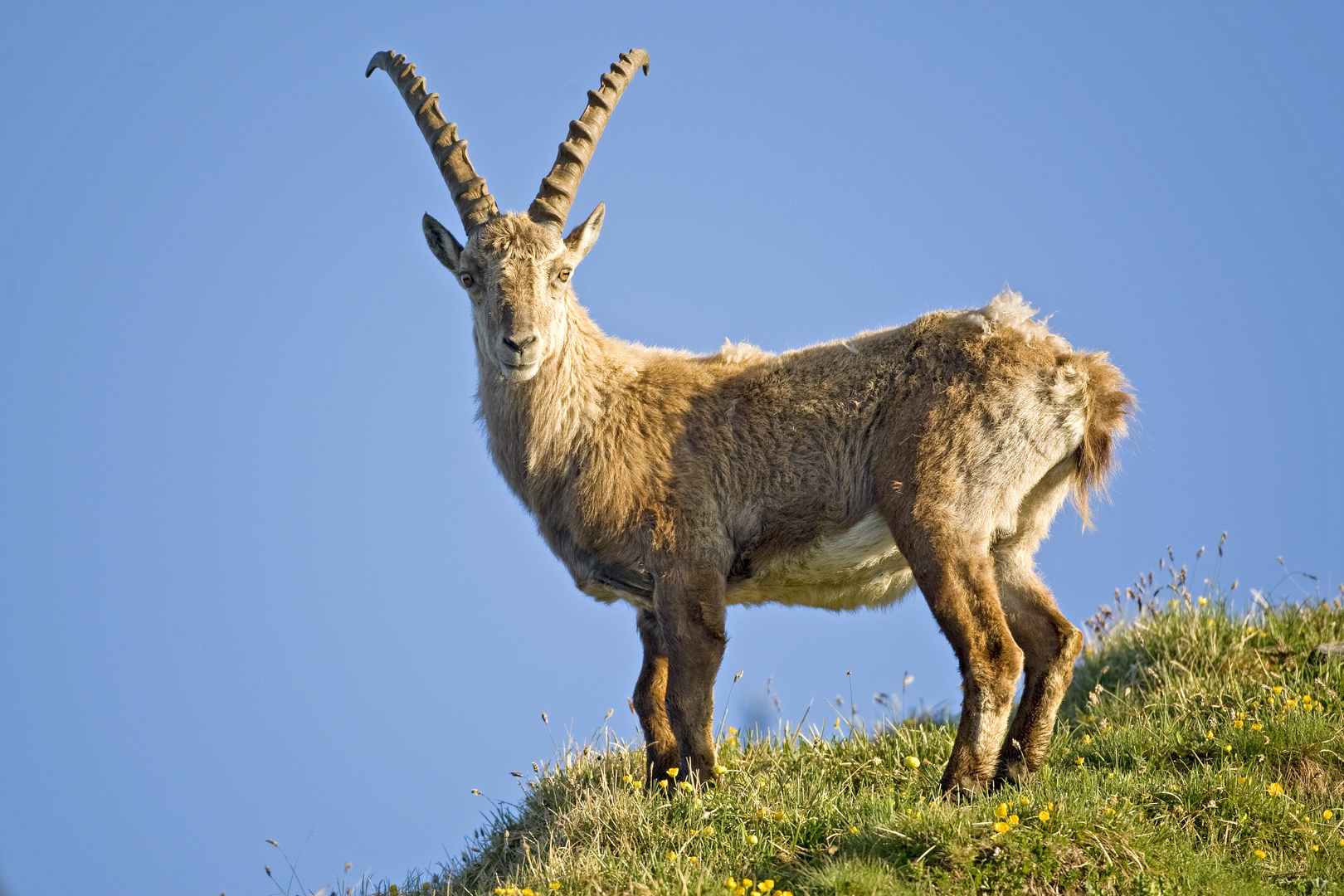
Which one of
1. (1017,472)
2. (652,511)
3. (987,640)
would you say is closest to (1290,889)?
(987,640)

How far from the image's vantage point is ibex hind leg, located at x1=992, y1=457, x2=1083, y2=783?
21.0ft

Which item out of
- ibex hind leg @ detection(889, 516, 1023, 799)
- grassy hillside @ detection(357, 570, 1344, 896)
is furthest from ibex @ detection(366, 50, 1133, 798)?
grassy hillside @ detection(357, 570, 1344, 896)

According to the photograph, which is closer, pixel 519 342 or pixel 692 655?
pixel 692 655

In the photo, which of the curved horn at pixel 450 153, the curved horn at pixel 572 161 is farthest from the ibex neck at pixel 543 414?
the curved horn at pixel 450 153

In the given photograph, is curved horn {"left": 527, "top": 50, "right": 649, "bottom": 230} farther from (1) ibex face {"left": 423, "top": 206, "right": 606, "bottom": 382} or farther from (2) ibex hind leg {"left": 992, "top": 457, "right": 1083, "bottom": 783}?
→ (2) ibex hind leg {"left": 992, "top": 457, "right": 1083, "bottom": 783}

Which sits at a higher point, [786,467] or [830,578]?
[786,467]

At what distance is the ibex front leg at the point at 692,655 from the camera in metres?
6.31

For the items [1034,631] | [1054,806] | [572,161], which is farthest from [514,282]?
[1054,806]

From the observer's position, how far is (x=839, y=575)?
6.72m

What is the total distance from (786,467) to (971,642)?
4.69 feet

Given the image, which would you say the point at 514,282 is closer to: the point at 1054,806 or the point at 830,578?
the point at 830,578

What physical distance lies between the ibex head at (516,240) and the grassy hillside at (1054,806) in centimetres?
248

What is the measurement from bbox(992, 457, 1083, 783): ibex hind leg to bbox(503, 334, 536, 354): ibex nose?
9.40 feet

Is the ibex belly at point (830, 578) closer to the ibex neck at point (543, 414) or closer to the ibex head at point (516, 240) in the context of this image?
the ibex neck at point (543, 414)
